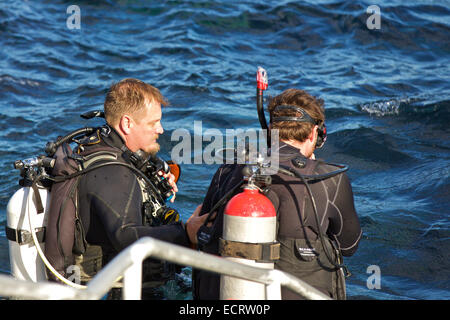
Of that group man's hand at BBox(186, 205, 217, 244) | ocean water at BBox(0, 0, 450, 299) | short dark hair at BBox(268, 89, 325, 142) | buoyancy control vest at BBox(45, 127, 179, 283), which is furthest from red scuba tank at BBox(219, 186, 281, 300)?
ocean water at BBox(0, 0, 450, 299)

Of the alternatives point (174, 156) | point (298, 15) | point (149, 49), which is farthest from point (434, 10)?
point (174, 156)

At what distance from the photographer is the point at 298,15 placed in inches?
516

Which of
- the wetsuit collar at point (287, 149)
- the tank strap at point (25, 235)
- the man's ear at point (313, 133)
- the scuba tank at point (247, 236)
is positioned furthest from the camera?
the tank strap at point (25, 235)

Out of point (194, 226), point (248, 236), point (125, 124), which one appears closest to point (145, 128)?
point (125, 124)

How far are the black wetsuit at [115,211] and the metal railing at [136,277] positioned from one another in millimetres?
1122

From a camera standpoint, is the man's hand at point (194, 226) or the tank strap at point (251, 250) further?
the man's hand at point (194, 226)

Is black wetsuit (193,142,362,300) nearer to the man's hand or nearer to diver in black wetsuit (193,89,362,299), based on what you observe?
diver in black wetsuit (193,89,362,299)

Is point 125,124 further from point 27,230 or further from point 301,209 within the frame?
point 301,209

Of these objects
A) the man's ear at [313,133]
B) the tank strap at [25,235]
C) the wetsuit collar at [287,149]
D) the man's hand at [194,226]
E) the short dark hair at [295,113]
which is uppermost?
the short dark hair at [295,113]

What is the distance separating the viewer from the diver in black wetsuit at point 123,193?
3486 mm

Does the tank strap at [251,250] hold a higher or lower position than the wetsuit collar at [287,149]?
lower

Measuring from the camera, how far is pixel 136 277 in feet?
6.88

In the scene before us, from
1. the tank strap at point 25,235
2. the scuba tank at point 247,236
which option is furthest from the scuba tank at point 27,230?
the scuba tank at point 247,236

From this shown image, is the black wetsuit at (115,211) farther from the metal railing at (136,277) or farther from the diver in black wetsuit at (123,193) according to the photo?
the metal railing at (136,277)
